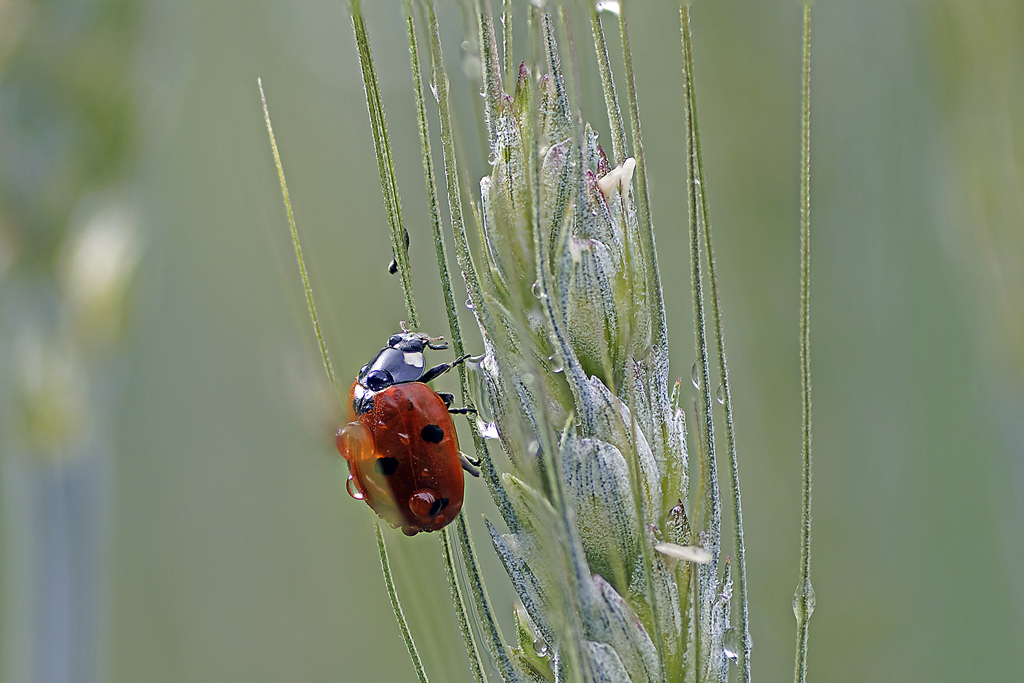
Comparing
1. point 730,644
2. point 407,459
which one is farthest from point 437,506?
point 730,644

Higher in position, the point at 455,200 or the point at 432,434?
the point at 455,200

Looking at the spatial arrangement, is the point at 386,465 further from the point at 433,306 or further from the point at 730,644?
the point at 433,306

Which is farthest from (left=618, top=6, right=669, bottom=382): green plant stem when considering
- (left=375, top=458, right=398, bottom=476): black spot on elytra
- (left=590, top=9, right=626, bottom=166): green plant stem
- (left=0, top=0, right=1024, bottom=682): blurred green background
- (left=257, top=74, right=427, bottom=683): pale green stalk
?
(left=375, top=458, right=398, bottom=476): black spot on elytra

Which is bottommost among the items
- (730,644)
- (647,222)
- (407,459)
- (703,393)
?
(730,644)

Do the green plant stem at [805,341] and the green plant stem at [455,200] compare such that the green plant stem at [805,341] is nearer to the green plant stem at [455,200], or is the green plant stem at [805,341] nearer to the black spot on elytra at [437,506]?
the green plant stem at [455,200]

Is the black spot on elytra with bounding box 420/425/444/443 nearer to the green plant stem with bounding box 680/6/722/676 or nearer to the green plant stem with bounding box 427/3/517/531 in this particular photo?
the green plant stem with bounding box 427/3/517/531

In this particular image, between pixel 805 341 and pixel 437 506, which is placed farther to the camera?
pixel 437 506

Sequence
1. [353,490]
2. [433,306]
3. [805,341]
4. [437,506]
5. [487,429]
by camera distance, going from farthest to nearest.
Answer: [433,306]
[353,490]
[437,506]
[487,429]
[805,341]
